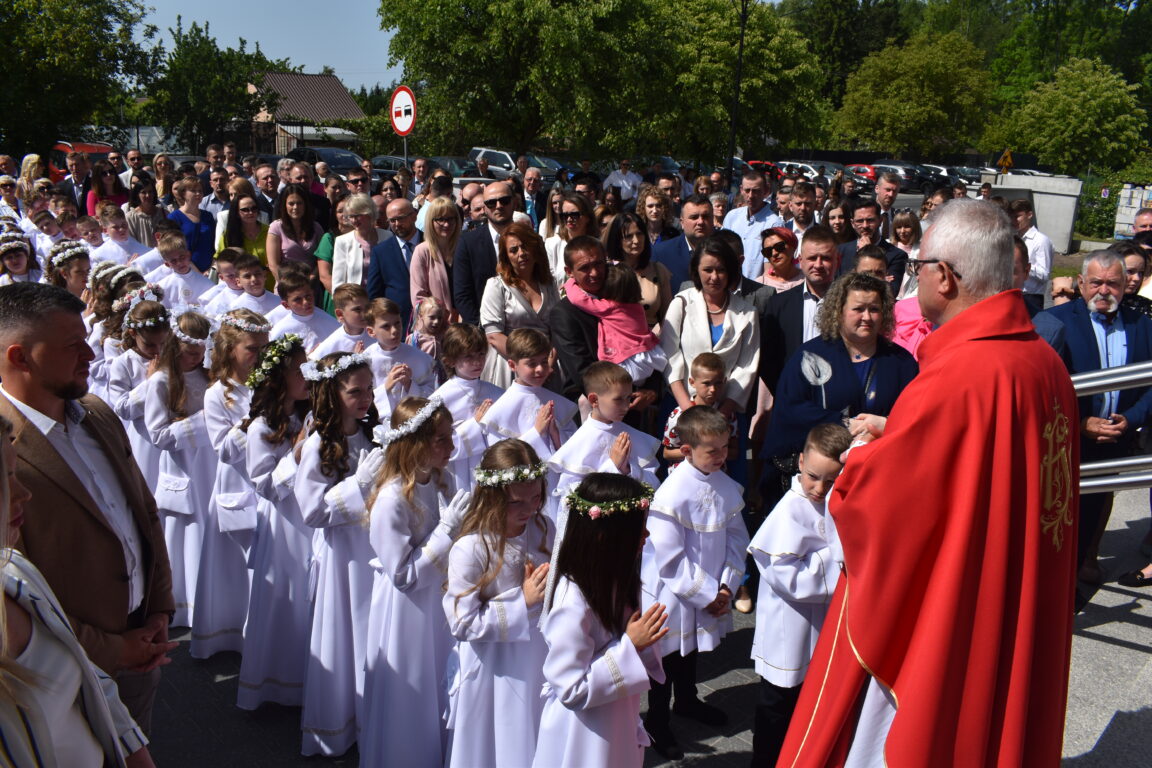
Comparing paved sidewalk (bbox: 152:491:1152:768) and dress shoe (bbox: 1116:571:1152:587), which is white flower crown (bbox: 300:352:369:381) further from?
dress shoe (bbox: 1116:571:1152:587)

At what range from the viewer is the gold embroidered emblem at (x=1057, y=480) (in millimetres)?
2824

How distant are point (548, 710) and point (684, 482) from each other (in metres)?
1.49

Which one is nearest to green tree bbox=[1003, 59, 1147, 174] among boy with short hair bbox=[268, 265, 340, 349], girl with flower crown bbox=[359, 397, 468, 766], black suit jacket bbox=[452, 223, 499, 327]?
black suit jacket bbox=[452, 223, 499, 327]

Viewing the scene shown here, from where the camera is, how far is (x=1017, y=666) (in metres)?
2.77

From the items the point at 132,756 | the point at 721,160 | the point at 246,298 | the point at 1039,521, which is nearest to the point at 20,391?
the point at 132,756

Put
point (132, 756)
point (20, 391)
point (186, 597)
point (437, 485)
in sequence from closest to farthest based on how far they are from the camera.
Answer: point (132, 756)
point (20, 391)
point (437, 485)
point (186, 597)

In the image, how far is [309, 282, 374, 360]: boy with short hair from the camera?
661cm

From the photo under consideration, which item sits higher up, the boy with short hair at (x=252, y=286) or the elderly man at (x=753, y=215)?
the elderly man at (x=753, y=215)

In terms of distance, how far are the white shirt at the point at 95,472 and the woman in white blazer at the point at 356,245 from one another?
510 cm

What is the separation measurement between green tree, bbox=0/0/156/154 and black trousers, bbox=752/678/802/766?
85.2 feet

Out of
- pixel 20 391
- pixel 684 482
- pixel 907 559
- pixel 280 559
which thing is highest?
pixel 20 391

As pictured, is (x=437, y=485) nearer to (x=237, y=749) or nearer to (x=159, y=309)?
(x=237, y=749)

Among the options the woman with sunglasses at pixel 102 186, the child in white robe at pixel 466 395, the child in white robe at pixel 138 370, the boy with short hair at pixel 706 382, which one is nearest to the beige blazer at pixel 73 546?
the child in white robe at pixel 466 395

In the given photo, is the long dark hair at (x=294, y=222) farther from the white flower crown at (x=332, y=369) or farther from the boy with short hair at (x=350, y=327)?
the white flower crown at (x=332, y=369)
